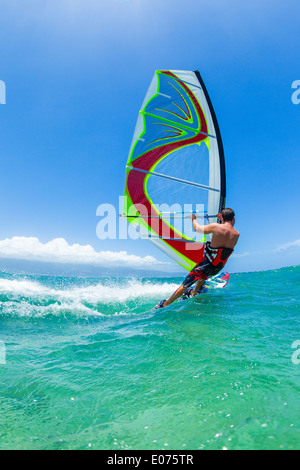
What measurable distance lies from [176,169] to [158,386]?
6139mm

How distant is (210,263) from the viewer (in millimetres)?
5691

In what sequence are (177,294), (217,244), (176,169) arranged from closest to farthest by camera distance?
(217,244)
(177,294)
(176,169)

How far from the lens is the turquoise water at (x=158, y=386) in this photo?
1.63 m

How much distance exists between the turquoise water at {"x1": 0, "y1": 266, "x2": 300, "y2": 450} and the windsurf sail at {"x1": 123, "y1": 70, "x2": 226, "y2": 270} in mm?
3299

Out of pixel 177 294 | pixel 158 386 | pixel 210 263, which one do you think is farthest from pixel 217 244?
pixel 158 386

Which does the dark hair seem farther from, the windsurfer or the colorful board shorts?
the colorful board shorts

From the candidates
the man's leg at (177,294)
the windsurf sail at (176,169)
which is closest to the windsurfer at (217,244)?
the man's leg at (177,294)

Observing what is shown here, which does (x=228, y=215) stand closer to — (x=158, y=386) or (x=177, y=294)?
(x=177, y=294)

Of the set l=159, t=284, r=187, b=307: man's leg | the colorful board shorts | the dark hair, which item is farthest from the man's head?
l=159, t=284, r=187, b=307: man's leg

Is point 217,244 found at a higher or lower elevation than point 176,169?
lower

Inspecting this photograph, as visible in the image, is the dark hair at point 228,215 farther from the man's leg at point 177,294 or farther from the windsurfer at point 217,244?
the man's leg at point 177,294

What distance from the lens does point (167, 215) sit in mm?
7188

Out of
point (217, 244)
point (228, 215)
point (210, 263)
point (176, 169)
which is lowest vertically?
point (210, 263)

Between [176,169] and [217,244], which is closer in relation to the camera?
[217,244]
